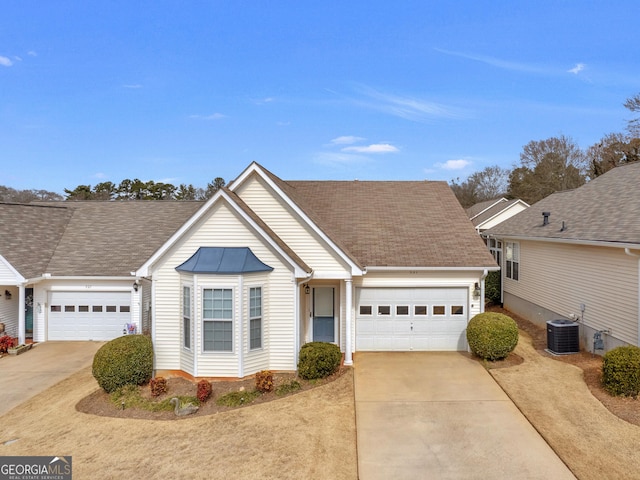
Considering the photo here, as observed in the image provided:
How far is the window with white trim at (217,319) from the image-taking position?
1080cm

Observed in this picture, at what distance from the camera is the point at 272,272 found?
11477 mm

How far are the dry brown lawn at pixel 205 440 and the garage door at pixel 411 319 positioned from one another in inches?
153

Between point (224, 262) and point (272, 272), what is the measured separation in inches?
56.3

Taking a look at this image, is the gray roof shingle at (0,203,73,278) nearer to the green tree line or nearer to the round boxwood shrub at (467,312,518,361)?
the round boxwood shrub at (467,312,518,361)

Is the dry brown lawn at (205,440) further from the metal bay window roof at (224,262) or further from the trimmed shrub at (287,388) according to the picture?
the metal bay window roof at (224,262)

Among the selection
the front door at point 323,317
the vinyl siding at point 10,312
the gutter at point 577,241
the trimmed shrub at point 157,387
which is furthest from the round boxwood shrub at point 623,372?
the vinyl siding at point 10,312

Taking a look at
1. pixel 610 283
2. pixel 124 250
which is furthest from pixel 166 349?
pixel 610 283

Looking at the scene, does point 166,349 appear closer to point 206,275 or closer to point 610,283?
point 206,275

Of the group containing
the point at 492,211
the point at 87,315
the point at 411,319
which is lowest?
the point at 87,315

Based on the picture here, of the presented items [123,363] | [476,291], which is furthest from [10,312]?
[476,291]

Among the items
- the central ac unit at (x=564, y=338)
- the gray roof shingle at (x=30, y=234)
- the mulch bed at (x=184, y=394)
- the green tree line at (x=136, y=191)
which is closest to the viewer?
the mulch bed at (x=184, y=394)

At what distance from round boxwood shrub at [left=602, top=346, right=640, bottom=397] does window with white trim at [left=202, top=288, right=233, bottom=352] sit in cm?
962

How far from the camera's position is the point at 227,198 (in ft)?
36.8

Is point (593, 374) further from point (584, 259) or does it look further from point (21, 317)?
point (21, 317)
